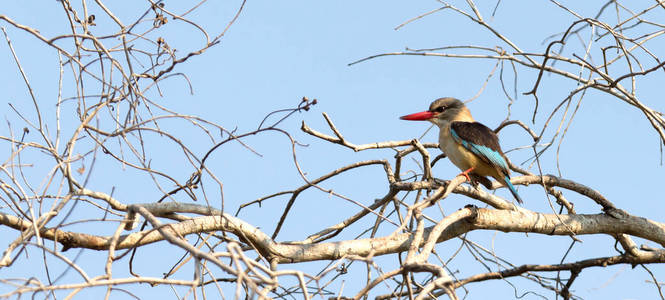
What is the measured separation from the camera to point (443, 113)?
17.8ft

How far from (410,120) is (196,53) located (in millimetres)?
2747

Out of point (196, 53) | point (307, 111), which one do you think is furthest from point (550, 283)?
point (196, 53)

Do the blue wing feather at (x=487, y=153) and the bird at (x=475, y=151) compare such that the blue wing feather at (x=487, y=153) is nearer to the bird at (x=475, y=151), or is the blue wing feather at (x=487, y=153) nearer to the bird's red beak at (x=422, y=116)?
the bird at (x=475, y=151)

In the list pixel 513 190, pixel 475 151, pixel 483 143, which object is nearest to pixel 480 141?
pixel 483 143

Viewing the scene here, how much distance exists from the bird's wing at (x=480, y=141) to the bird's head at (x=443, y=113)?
29cm

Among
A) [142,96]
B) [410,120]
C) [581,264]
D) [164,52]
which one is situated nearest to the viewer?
[142,96]

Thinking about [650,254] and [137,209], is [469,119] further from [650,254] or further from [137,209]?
[137,209]

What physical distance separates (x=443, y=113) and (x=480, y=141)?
74 cm

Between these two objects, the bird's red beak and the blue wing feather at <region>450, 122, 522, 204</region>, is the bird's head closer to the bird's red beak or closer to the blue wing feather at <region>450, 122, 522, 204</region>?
the bird's red beak

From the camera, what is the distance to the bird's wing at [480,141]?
14.8 ft

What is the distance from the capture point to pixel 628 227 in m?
3.86

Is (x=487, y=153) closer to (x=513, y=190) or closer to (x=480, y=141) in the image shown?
(x=480, y=141)

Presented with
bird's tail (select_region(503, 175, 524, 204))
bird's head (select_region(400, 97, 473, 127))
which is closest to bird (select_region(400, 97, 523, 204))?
bird's tail (select_region(503, 175, 524, 204))

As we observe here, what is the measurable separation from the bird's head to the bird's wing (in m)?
0.29
